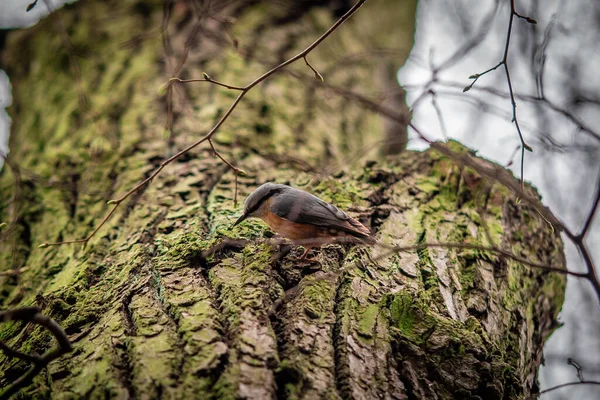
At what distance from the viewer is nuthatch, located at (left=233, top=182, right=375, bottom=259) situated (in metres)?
2.29

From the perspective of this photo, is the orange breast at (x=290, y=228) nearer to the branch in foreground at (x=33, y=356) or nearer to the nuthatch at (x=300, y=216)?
the nuthatch at (x=300, y=216)

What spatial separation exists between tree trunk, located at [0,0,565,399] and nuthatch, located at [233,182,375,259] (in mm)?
93

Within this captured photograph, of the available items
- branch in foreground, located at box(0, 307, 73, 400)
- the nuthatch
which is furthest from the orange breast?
branch in foreground, located at box(0, 307, 73, 400)

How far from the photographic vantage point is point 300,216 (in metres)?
2.33

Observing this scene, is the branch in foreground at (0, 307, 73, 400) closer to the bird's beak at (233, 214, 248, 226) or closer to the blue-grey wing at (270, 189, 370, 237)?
the bird's beak at (233, 214, 248, 226)

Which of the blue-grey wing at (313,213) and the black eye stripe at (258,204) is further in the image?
the black eye stripe at (258,204)

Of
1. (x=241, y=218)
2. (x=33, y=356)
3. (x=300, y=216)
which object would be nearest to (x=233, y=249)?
(x=241, y=218)

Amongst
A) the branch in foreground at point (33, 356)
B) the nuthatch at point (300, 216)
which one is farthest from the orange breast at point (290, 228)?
the branch in foreground at point (33, 356)

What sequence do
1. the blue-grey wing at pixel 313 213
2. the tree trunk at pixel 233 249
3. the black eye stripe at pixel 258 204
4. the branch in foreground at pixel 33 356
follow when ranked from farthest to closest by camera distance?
the black eye stripe at pixel 258 204 → the blue-grey wing at pixel 313 213 → the tree trunk at pixel 233 249 → the branch in foreground at pixel 33 356

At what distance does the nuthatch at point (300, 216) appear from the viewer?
7.50 feet

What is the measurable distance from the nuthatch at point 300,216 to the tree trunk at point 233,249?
0.31 ft

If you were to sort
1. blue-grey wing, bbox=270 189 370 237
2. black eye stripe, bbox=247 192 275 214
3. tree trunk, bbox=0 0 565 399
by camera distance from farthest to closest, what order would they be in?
black eye stripe, bbox=247 192 275 214, blue-grey wing, bbox=270 189 370 237, tree trunk, bbox=0 0 565 399

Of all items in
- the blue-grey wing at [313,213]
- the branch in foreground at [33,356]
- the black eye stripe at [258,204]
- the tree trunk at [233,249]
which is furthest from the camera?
the black eye stripe at [258,204]

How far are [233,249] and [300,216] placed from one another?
0.39m
